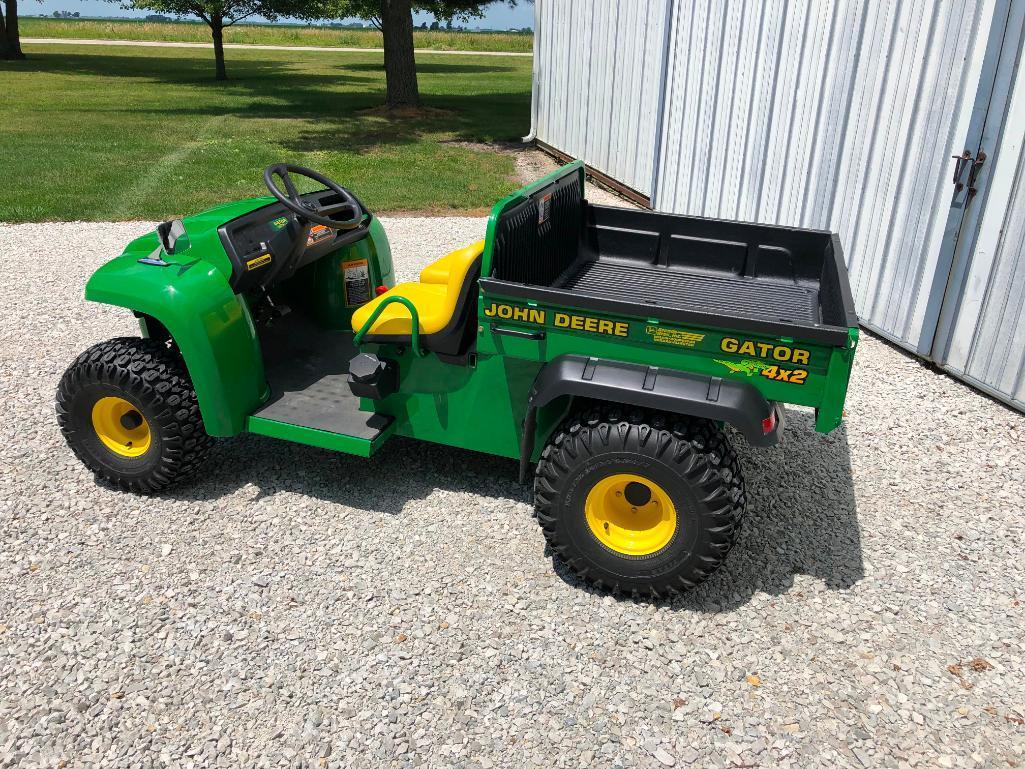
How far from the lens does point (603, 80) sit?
35.0ft

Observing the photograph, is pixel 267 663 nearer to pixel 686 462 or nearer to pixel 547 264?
pixel 686 462

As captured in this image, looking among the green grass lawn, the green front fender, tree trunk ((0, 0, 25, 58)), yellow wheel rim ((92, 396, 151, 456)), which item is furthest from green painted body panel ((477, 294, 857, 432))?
tree trunk ((0, 0, 25, 58))

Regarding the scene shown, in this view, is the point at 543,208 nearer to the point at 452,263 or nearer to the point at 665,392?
the point at 452,263

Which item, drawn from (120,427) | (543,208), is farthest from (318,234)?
(120,427)

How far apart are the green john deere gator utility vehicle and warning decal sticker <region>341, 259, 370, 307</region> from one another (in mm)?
11

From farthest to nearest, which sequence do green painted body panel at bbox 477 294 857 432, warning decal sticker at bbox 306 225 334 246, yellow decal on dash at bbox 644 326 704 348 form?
warning decal sticker at bbox 306 225 334 246 → yellow decal on dash at bbox 644 326 704 348 → green painted body panel at bbox 477 294 857 432

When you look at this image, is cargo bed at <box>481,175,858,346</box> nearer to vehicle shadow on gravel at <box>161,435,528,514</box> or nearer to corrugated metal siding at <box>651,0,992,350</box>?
vehicle shadow on gravel at <box>161,435,528,514</box>

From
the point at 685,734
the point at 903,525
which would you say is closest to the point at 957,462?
the point at 903,525

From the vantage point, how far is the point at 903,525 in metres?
3.73

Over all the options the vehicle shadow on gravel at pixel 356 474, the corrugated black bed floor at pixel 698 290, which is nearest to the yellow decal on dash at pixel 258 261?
the vehicle shadow on gravel at pixel 356 474

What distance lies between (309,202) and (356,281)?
53 centimetres

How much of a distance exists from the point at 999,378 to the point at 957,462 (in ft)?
3.27

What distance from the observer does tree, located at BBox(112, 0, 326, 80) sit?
78.0ft

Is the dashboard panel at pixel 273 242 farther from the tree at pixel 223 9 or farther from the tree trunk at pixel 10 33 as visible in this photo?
the tree trunk at pixel 10 33
